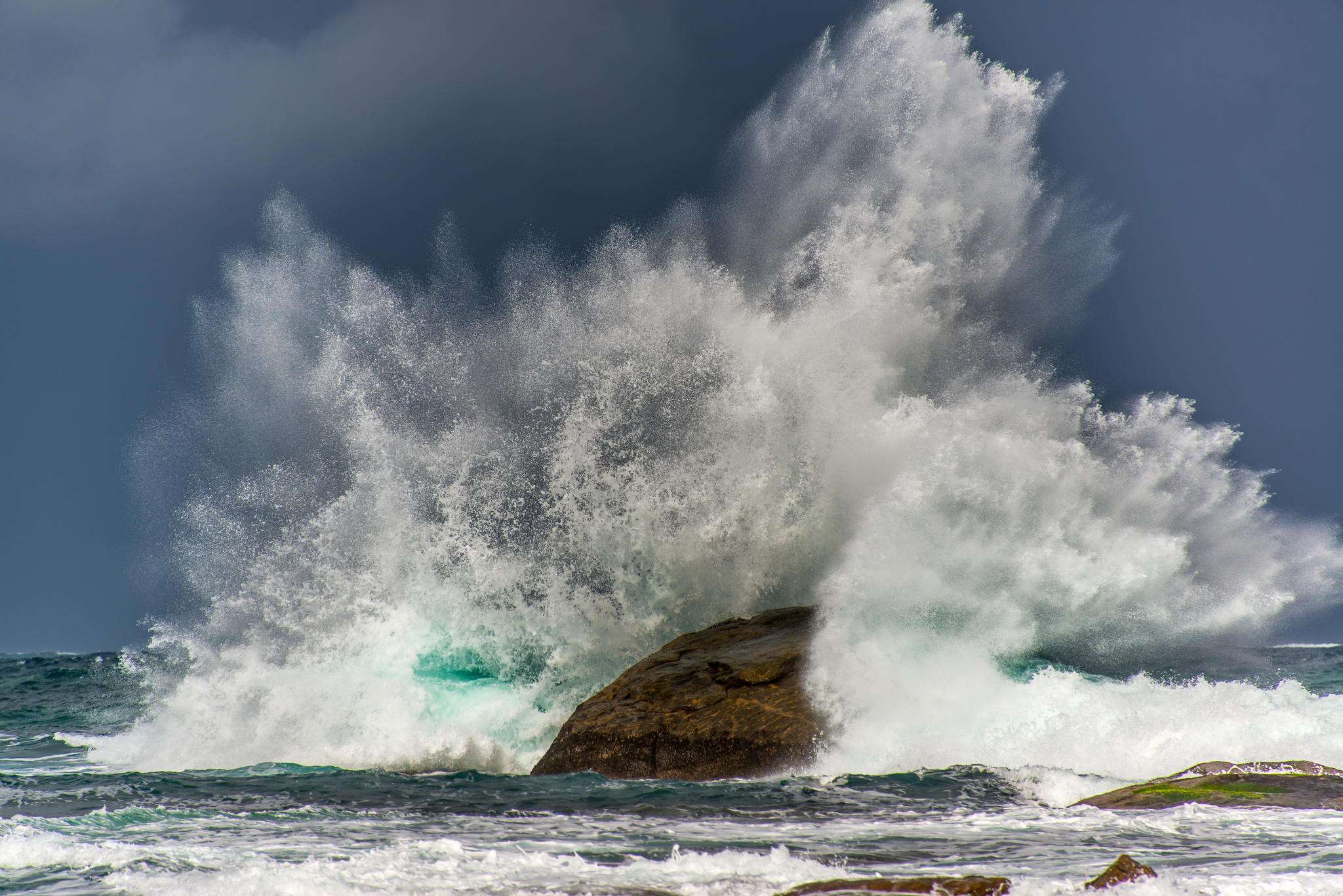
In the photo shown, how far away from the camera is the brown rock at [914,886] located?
363 cm

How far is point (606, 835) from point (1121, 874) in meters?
2.71

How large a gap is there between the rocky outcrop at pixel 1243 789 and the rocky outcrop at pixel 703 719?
2377 mm

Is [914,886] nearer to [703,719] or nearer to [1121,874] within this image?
[1121,874]

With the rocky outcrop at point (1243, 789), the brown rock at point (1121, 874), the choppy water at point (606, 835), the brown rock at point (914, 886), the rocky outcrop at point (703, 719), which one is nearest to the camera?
the brown rock at point (914, 886)

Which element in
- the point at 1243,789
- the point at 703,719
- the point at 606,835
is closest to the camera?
the point at 606,835

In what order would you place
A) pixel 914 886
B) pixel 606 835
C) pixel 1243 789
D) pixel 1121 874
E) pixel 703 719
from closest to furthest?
1. pixel 914 886
2. pixel 1121 874
3. pixel 606 835
4. pixel 1243 789
5. pixel 703 719

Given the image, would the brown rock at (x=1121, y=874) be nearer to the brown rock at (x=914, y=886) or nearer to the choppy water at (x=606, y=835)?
the choppy water at (x=606, y=835)

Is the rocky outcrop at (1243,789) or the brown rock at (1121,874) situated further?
the rocky outcrop at (1243,789)

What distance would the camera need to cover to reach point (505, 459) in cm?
1257

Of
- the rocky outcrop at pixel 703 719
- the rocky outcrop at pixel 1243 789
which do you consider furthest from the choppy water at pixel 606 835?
the rocky outcrop at pixel 703 719

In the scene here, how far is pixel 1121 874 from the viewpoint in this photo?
3846 millimetres

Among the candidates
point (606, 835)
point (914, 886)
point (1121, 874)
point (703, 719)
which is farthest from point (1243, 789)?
point (606, 835)

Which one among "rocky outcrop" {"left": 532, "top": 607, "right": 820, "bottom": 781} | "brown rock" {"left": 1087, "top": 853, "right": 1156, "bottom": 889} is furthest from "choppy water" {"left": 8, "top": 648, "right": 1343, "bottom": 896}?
"rocky outcrop" {"left": 532, "top": 607, "right": 820, "bottom": 781}

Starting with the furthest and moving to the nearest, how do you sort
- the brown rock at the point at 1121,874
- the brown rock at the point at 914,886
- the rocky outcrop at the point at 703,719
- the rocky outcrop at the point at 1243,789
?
the rocky outcrop at the point at 703,719 → the rocky outcrop at the point at 1243,789 → the brown rock at the point at 1121,874 → the brown rock at the point at 914,886
